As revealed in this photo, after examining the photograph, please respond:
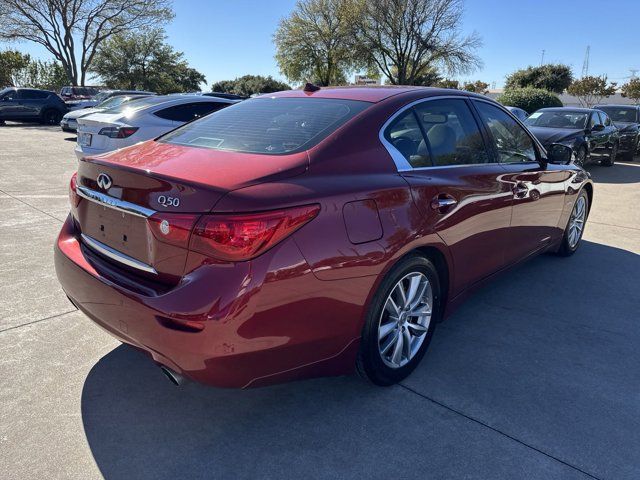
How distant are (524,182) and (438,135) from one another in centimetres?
112

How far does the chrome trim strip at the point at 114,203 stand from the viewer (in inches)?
90.0

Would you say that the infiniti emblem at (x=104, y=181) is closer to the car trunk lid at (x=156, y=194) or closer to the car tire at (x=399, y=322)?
the car trunk lid at (x=156, y=194)

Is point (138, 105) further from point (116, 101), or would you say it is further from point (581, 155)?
point (581, 155)

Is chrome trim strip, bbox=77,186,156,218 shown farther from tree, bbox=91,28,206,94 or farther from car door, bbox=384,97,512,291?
tree, bbox=91,28,206,94

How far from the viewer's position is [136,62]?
49469 mm

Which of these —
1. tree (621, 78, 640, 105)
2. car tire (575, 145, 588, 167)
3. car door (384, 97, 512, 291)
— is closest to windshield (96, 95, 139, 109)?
car door (384, 97, 512, 291)

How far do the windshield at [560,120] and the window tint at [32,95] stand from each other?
20092 millimetres

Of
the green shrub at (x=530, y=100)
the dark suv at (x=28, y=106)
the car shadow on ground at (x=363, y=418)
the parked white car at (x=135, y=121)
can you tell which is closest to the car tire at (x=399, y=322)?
the car shadow on ground at (x=363, y=418)

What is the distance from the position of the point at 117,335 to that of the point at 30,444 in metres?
0.61

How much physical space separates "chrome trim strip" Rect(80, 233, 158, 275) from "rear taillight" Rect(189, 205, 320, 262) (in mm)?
353

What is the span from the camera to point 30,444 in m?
2.34

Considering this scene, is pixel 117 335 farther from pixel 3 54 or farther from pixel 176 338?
pixel 3 54

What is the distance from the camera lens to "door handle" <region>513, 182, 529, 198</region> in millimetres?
3794

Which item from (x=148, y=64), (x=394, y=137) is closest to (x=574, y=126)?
(x=394, y=137)
